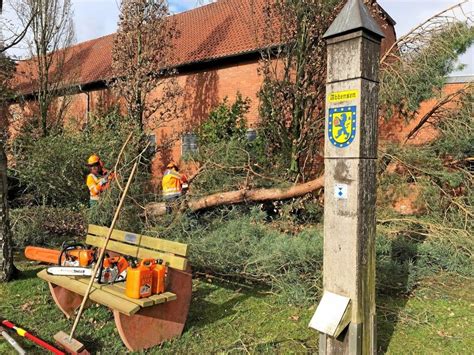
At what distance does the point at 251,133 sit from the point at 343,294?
965 cm

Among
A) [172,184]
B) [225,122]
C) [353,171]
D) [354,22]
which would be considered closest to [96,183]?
[172,184]

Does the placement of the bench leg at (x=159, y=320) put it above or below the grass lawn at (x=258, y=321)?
above

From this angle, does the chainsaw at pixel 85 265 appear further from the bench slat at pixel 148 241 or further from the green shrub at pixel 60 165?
the green shrub at pixel 60 165

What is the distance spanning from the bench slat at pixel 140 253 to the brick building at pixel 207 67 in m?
8.17

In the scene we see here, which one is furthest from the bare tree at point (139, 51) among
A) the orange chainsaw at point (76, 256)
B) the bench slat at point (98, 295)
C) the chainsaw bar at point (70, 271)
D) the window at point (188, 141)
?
the bench slat at point (98, 295)

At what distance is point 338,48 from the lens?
11.8 feet

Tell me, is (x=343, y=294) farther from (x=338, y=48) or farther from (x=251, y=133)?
(x=251, y=133)

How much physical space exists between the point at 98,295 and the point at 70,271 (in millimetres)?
764

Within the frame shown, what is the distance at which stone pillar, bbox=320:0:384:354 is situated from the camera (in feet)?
11.3

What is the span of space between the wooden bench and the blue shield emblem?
1.81m

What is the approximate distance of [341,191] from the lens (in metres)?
3.55

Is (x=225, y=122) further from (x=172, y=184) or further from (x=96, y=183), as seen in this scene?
(x=96, y=183)

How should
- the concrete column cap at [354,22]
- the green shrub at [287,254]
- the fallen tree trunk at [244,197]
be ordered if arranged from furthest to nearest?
the fallen tree trunk at [244,197] < the green shrub at [287,254] < the concrete column cap at [354,22]

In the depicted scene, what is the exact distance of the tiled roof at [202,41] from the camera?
1578 centimetres
